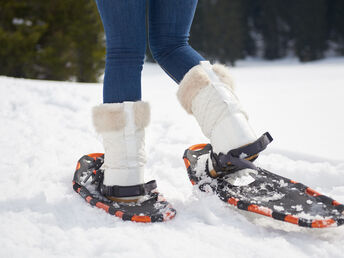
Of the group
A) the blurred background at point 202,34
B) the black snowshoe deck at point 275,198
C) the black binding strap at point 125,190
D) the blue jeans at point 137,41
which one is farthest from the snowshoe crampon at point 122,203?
the blurred background at point 202,34

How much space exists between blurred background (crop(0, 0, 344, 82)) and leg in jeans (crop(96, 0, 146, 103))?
439cm

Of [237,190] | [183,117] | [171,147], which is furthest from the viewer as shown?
[183,117]

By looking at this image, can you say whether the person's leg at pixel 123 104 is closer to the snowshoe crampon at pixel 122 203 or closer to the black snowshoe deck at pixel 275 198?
the snowshoe crampon at pixel 122 203

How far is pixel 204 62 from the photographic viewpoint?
0.97 metres

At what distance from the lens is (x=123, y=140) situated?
0.95 metres

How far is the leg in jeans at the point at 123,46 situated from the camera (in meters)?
0.93

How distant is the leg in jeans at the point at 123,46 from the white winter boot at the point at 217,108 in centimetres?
15

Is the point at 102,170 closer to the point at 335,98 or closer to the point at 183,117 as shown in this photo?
the point at 183,117

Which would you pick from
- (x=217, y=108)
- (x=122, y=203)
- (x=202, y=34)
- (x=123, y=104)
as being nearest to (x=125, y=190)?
(x=122, y=203)

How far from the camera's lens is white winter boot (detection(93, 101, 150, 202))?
37.3 inches

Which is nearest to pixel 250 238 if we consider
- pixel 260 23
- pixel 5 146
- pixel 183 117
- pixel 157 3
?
pixel 157 3

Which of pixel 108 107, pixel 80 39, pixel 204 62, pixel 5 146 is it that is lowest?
pixel 5 146

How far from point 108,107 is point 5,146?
2.46 feet

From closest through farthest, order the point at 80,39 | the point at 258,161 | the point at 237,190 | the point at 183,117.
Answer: the point at 237,190
the point at 258,161
the point at 183,117
the point at 80,39
